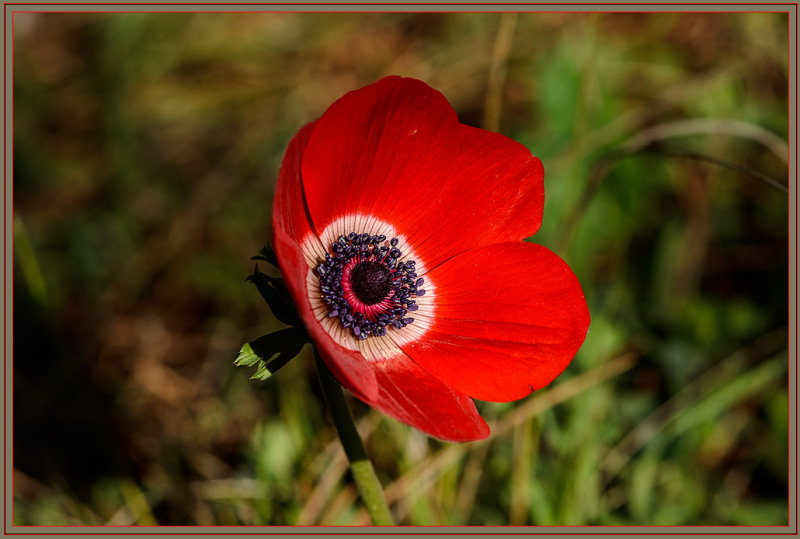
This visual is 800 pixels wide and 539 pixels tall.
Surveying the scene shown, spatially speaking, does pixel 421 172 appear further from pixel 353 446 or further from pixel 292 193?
pixel 353 446

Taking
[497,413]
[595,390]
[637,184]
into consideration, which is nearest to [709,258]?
[637,184]

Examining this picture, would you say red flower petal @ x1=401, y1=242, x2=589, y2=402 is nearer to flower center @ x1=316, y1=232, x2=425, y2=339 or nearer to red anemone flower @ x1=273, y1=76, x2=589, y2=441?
red anemone flower @ x1=273, y1=76, x2=589, y2=441

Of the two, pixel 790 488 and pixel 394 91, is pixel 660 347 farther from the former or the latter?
pixel 394 91

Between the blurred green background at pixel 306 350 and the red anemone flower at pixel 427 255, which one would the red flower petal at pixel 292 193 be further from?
the blurred green background at pixel 306 350

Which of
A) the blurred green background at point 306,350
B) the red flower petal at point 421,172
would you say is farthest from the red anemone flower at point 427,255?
the blurred green background at point 306,350

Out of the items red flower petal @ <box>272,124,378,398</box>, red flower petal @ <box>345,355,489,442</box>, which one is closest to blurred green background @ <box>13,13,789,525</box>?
red flower petal @ <box>345,355,489,442</box>

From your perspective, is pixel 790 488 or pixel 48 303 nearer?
pixel 790 488

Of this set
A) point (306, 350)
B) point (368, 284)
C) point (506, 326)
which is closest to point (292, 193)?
point (368, 284)
